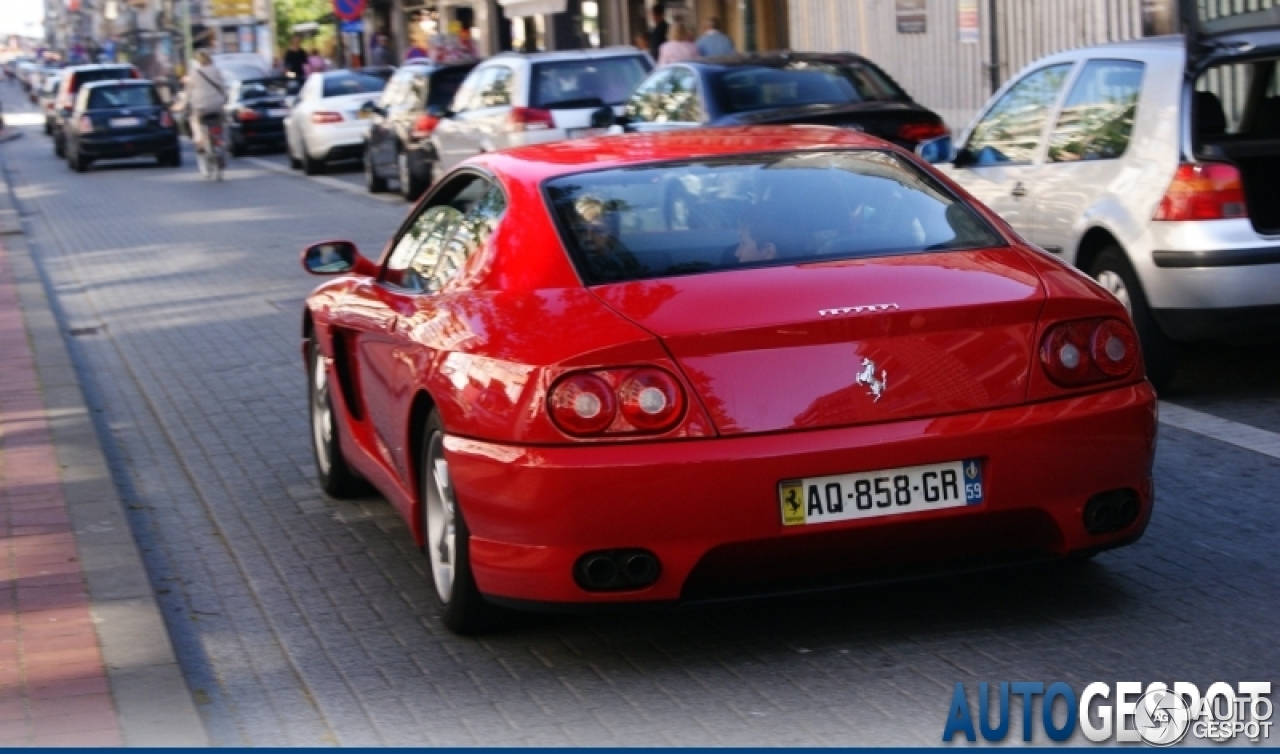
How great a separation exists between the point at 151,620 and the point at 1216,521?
337 cm

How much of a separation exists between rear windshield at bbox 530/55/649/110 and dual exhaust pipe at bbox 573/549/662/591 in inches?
611

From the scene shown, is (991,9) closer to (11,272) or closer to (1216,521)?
(11,272)

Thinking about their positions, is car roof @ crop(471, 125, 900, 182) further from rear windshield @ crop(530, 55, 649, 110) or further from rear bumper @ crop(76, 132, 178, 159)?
rear bumper @ crop(76, 132, 178, 159)

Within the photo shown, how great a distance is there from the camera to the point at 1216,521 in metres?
6.75

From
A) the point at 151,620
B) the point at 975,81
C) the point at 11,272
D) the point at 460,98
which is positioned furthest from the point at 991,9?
the point at 151,620

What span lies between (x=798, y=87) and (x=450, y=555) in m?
9.79

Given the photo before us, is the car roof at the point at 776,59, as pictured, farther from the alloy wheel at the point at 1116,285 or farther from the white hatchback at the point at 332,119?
the white hatchback at the point at 332,119

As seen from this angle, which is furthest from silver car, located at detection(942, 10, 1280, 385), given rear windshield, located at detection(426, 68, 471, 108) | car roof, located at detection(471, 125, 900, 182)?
rear windshield, located at detection(426, 68, 471, 108)

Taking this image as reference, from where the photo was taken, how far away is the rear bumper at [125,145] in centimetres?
3675

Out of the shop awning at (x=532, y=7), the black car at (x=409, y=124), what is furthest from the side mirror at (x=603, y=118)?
the shop awning at (x=532, y=7)

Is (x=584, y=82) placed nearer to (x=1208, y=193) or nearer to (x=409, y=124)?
(x=409, y=124)

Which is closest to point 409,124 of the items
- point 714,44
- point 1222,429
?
point 714,44

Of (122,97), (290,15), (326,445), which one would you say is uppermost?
(290,15)

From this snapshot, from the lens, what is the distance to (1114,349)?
5426 mm
